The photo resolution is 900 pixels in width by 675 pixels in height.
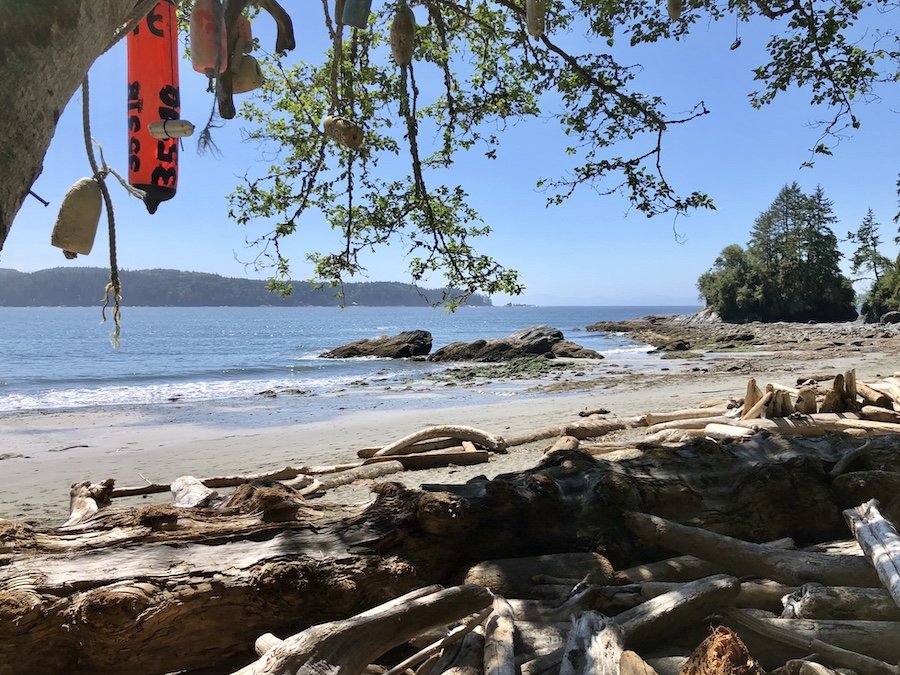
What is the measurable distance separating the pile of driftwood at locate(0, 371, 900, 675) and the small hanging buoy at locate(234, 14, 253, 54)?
2379 mm

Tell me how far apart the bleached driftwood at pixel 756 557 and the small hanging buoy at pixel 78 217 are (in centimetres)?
313

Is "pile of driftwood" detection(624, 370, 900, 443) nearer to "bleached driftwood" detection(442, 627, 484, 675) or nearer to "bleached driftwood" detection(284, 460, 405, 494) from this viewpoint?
"bleached driftwood" detection(284, 460, 405, 494)

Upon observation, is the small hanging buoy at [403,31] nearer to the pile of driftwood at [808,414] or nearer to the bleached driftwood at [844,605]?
the bleached driftwood at [844,605]

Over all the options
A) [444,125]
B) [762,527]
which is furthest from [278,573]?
[444,125]

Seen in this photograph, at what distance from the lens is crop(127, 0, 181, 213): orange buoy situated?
4.17 meters

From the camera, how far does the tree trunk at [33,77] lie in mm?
1388

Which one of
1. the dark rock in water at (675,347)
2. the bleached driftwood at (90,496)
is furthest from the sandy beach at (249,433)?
the dark rock in water at (675,347)

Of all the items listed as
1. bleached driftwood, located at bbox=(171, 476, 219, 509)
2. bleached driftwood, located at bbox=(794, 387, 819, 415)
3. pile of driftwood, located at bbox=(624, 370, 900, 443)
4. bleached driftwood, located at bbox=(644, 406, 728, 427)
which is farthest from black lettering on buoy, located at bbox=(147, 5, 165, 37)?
bleached driftwood, located at bbox=(794, 387, 819, 415)

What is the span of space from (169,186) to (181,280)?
538 ft

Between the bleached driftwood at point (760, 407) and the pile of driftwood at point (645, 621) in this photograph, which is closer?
the pile of driftwood at point (645, 621)

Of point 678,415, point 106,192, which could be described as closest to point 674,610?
point 106,192

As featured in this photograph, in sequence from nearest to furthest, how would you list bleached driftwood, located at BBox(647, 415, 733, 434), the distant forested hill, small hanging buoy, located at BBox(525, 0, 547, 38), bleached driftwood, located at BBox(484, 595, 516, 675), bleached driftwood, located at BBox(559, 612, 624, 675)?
bleached driftwood, located at BBox(559, 612, 624, 675), bleached driftwood, located at BBox(484, 595, 516, 675), small hanging buoy, located at BBox(525, 0, 547, 38), bleached driftwood, located at BBox(647, 415, 733, 434), the distant forested hill

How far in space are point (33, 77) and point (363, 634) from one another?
2.02 meters

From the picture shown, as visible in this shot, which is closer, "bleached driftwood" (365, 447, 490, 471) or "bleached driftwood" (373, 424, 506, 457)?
"bleached driftwood" (365, 447, 490, 471)
